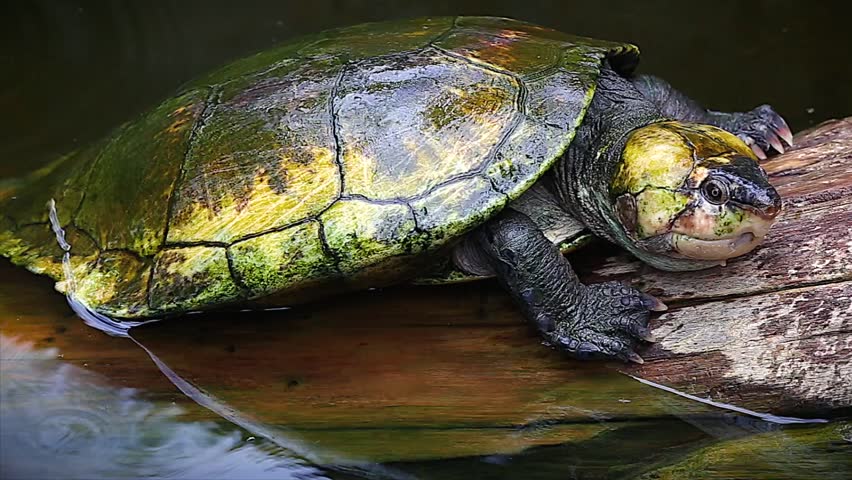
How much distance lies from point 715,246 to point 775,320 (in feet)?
0.96

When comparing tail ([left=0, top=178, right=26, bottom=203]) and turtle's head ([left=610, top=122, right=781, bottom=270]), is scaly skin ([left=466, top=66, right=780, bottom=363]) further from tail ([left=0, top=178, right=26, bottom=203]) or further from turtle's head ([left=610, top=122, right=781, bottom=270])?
tail ([left=0, top=178, right=26, bottom=203])

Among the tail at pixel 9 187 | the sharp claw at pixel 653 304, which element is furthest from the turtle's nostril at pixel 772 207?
the tail at pixel 9 187

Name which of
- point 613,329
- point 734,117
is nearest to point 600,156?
point 613,329

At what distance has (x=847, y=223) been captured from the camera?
238 cm

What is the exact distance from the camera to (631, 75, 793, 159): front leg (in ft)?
9.52

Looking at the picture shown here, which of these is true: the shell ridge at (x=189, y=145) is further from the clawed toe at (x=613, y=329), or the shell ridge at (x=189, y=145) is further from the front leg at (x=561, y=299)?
the clawed toe at (x=613, y=329)

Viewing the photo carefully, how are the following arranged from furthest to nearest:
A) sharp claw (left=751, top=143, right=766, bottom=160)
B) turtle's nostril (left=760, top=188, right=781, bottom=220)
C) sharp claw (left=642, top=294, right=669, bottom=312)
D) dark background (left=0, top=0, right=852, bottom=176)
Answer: dark background (left=0, top=0, right=852, bottom=176) < sharp claw (left=751, top=143, right=766, bottom=160) < sharp claw (left=642, top=294, right=669, bottom=312) < turtle's nostril (left=760, top=188, right=781, bottom=220)

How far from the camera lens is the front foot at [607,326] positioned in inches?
91.9

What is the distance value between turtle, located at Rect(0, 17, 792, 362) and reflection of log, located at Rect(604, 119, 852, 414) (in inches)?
3.7

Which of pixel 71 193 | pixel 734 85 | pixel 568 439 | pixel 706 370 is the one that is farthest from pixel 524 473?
pixel 734 85

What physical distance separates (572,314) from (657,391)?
0.36 meters

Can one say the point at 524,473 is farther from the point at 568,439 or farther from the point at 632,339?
the point at 632,339

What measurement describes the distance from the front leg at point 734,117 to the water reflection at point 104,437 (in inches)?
78.8

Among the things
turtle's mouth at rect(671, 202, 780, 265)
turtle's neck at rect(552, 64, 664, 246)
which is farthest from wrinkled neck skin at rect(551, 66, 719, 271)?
turtle's mouth at rect(671, 202, 780, 265)
